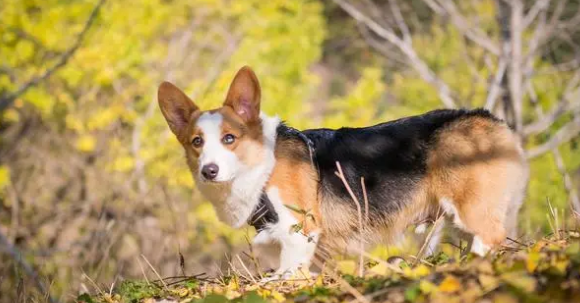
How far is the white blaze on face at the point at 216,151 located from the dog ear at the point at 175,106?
0.65 feet

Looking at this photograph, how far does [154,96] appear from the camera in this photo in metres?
10.8

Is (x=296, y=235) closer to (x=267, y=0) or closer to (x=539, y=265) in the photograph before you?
(x=539, y=265)

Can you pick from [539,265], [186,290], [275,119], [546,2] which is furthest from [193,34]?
[539,265]

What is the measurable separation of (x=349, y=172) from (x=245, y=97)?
0.71 m

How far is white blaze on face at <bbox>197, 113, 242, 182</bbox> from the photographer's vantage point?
3848 mm

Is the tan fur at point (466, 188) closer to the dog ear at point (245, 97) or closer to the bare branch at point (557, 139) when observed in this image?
the dog ear at point (245, 97)

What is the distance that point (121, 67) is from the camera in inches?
388

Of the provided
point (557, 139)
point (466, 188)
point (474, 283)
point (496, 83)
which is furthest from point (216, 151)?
point (557, 139)

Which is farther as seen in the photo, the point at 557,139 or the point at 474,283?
the point at 557,139

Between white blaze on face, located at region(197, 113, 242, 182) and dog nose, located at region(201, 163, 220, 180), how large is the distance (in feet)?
0.07

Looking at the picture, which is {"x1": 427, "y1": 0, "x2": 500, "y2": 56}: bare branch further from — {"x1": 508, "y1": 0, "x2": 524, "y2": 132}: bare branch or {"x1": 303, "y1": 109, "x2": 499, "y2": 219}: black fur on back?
{"x1": 303, "y1": 109, "x2": 499, "y2": 219}: black fur on back

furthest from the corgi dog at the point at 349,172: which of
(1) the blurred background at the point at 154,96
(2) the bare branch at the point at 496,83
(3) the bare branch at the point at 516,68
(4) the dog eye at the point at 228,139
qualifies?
(2) the bare branch at the point at 496,83

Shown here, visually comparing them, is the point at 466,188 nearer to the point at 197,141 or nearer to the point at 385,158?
the point at 385,158

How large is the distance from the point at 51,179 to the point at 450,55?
7.58 metres
